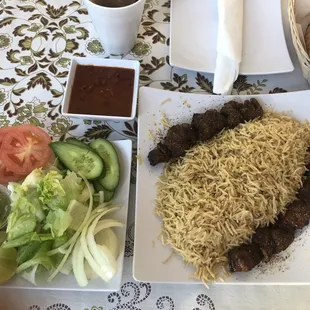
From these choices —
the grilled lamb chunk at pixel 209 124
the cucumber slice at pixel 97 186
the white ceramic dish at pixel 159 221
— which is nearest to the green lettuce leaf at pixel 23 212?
the cucumber slice at pixel 97 186

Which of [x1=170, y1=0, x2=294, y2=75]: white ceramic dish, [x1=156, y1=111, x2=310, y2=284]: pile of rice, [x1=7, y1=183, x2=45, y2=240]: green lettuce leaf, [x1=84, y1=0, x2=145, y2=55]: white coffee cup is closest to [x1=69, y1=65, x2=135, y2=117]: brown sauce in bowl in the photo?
[x1=84, y1=0, x2=145, y2=55]: white coffee cup

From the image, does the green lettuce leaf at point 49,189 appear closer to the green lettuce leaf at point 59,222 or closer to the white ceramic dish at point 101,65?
the green lettuce leaf at point 59,222

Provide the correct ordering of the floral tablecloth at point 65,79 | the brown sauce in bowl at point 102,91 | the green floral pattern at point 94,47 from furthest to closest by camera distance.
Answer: the green floral pattern at point 94,47 → the brown sauce in bowl at point 102,91 → the floral tablecloth at point 65,79

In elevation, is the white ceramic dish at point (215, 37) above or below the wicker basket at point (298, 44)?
below

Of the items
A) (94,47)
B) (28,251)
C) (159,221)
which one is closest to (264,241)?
(159,221)

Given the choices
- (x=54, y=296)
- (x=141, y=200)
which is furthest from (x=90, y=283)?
(x=141, y=200)

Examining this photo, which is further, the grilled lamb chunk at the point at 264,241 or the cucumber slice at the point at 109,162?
the cucumber slice at the point at 109,162

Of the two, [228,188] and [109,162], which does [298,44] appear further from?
[109,162]
